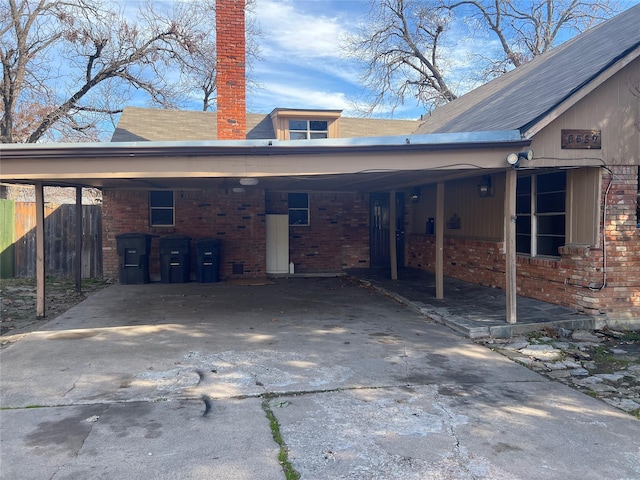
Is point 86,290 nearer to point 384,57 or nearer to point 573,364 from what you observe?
point 573,364

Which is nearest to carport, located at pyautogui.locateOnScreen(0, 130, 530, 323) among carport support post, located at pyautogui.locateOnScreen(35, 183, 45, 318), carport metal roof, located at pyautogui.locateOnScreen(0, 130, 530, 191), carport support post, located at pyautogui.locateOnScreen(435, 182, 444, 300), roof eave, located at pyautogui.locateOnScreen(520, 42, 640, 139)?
carport metal roof, located at pyautogui.locateOnScreen(0, 130, 530, 191)

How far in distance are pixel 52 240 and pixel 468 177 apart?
1100 cm

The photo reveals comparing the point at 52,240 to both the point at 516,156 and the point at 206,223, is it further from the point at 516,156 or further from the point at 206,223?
the point at 516,156

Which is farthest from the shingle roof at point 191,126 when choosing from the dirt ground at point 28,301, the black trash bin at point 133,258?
the dirt ground at point 28,301

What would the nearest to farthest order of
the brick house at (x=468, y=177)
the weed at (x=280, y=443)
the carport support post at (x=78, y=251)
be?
the weed at (x=280, y=443), the brick house at (x=468, y=177), the carport support post at (x=78, y=251)

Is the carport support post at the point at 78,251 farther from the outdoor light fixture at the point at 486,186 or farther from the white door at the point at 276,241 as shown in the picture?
the outdoor light fixture at the point at 486,186

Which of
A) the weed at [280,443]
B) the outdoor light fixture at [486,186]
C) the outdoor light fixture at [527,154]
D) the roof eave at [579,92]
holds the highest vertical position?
the roof eave at [579,92]

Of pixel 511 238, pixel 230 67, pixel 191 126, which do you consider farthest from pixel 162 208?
pixel 511 238

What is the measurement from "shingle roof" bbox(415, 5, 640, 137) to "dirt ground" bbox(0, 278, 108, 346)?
8.15 meters

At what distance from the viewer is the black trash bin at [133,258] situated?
11398 mm

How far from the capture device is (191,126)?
550 inches

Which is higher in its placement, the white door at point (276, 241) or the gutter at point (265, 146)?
the gutter at point (265, 146)

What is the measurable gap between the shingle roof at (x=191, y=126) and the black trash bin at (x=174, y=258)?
118 inches

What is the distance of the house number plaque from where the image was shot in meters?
6.99
